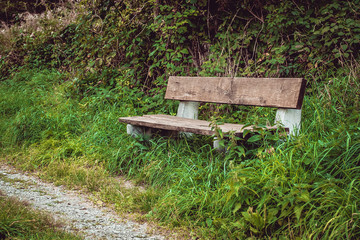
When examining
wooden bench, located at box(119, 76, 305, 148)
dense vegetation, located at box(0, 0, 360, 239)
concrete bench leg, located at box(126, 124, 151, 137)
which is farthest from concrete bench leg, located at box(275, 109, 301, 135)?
concrete bench leg, located at box(126, 124, 151, 137)

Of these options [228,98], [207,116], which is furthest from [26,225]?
[207,116]

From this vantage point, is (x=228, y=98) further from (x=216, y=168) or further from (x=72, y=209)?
(x=72, y=209)

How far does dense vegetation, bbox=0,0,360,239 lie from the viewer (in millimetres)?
2287

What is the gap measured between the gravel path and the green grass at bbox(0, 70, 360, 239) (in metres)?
0.14

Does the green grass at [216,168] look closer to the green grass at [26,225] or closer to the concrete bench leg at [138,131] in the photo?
the concrete bench leg at [138,131]

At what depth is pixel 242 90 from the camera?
3.54m

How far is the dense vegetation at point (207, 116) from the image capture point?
7.50 feet

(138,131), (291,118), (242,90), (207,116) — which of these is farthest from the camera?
(207,116)

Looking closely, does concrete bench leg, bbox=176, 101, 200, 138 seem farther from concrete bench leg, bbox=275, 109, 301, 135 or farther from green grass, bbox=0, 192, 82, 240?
green grass, bbox=0, 192, 82, 240

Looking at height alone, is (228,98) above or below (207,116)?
above

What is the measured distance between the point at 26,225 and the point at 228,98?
230cm

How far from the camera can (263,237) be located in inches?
87.0

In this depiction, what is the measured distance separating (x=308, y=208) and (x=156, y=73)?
4.00 m

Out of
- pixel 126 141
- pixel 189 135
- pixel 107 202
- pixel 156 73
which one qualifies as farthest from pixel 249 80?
pixel 156 73
